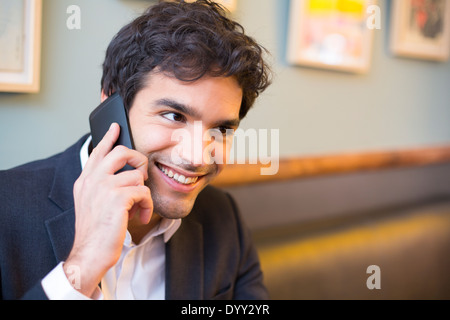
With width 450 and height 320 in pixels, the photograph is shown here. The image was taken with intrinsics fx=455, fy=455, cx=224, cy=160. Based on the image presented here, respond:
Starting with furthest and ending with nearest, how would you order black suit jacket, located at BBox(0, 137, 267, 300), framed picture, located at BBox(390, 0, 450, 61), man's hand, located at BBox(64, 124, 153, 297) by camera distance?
framed picture, located at BBox(390, 0, 450, 61) < black suit jacket, located at BBox(0, 137, 267, 300) < man's hand, located at BBox(64, 124, 153, 297)

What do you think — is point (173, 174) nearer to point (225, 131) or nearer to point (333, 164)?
point (225, 131)

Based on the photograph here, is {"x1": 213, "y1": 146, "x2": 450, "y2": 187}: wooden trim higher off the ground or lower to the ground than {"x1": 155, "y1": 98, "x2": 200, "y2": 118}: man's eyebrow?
lower

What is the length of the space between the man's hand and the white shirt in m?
0.17

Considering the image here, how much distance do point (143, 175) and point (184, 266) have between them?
0.32 m

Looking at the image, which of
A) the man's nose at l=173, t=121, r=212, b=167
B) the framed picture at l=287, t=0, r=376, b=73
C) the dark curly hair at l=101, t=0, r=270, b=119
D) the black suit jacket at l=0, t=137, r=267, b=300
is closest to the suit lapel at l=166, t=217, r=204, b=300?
the black suit jacket at l=0, t=137, r=267, b=300

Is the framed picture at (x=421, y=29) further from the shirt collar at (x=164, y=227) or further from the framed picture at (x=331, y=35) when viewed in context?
the shirt collar at (x=164, y=227)

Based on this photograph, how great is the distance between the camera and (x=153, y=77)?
2.99 feet

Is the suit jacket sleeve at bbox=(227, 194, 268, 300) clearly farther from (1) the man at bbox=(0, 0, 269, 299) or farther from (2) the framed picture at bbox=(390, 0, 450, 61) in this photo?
(2) the framed picture at bbox=(390, 0, 450, 61)

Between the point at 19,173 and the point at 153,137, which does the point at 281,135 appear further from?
the point at 19,173

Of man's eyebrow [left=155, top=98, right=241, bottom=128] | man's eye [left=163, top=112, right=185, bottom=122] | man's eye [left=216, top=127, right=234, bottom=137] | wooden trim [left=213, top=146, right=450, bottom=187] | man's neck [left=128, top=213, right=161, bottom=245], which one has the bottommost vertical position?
man's neck [left=128, top=213, right=161, bottom=245]

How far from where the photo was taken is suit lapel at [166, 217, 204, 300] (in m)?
1.05

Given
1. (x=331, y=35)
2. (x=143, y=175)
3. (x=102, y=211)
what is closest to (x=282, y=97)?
(x=331, y=35)

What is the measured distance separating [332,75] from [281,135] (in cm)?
33

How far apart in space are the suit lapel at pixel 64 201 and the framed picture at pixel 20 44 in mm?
185
